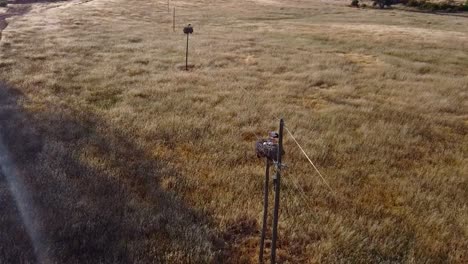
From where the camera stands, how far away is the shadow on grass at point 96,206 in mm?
4836

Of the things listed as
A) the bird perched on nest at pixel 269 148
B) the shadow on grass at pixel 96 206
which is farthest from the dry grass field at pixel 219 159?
the bird perched on nest at pixel 269 148

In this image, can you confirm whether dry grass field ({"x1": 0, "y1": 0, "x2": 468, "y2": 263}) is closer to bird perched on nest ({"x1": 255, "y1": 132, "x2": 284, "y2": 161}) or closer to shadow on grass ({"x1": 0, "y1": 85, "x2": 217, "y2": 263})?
shadow on grass ({"x1": 0, "y1": 85, "x2": 217, "y2": 263})

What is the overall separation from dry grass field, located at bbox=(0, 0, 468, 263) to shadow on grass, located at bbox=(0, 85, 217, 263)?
22mm

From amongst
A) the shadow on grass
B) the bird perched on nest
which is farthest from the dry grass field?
the bird perched on nest

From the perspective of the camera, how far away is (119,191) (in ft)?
20.3

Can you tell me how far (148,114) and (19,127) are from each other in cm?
280

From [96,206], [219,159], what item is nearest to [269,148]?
[96,206]

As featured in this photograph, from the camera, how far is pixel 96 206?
5.71m

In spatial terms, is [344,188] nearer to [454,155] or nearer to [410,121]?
[454,155]

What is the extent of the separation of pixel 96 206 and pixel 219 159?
2608 millimetres

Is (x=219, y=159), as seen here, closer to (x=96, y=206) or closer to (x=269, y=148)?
(x=96, y=206)

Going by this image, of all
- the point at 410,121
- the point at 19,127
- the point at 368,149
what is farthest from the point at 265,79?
the point at 19,127

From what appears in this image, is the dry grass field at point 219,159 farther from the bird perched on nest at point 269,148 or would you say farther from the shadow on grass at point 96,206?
the bird perched on nest at point 269,148

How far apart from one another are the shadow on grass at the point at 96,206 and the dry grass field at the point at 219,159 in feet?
0.07
